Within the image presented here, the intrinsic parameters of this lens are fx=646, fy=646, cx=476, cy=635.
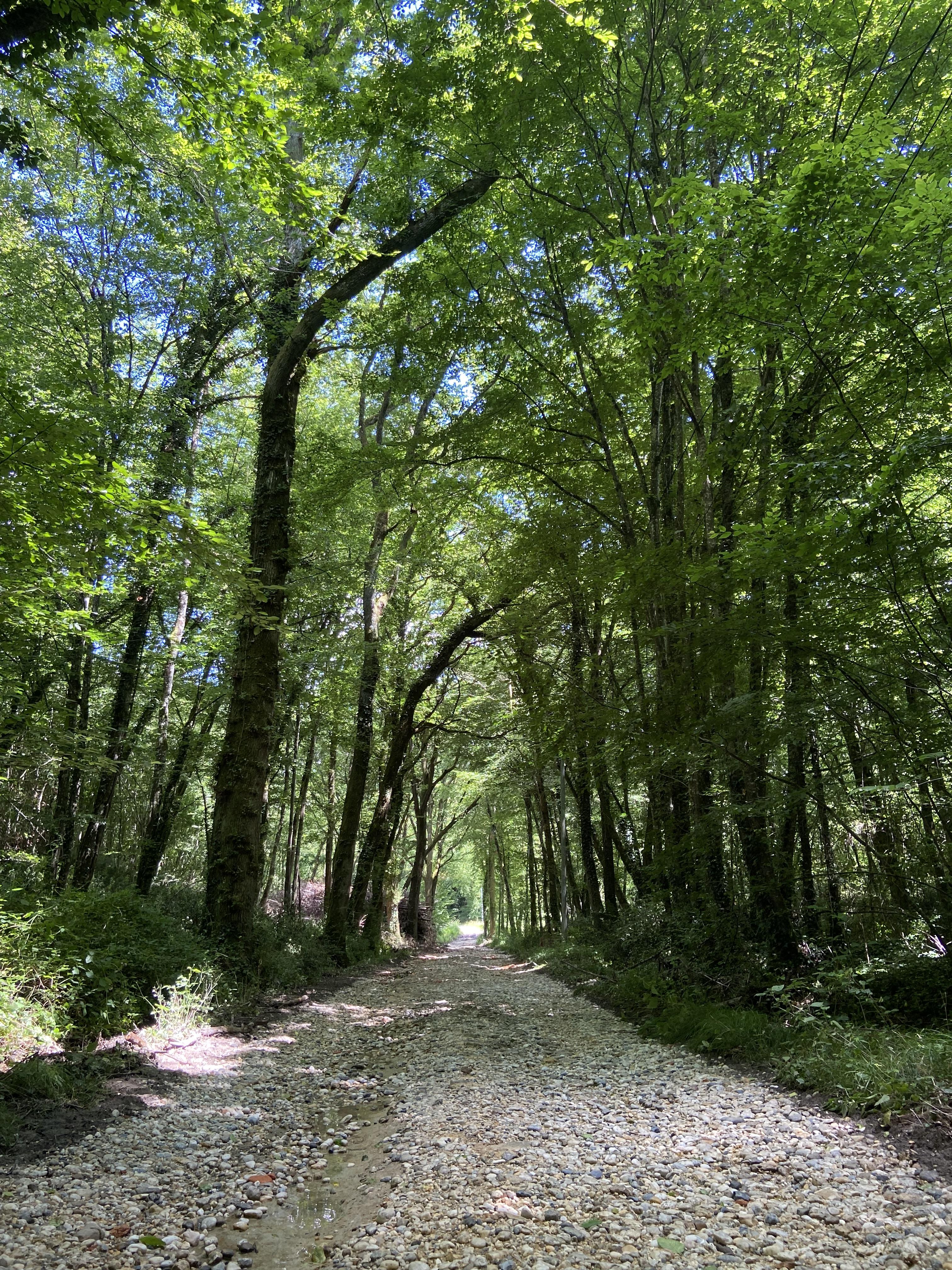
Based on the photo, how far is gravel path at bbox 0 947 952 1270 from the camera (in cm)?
269

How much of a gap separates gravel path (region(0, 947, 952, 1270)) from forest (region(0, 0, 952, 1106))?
3.21 feet

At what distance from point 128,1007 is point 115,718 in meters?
6.65

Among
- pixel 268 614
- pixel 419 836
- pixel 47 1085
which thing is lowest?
pixel 47 1085

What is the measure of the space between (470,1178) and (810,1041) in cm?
298

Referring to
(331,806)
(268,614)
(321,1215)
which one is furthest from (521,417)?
(331,806)

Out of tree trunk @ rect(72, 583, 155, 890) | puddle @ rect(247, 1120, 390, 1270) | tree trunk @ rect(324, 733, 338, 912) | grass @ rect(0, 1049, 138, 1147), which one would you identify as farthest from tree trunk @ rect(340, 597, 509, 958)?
puddle @ rect(247, 1120, 390, 1270)

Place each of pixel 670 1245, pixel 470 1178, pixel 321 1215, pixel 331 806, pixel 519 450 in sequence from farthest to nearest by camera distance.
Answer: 1. pixel 331 806
2. pixel 519 450
3. pixel 470 1178
4. pixel 321 1215
5. pixel 670 1245

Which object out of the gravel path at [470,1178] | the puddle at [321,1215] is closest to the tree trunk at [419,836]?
the gravel path at [470,1178]

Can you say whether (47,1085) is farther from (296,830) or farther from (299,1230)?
(296,830)

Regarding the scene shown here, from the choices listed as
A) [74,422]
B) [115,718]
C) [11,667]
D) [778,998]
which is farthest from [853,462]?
[115,718]

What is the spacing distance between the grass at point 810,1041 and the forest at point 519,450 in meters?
0.08

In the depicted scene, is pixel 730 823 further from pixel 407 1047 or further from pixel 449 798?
pixel 449 798

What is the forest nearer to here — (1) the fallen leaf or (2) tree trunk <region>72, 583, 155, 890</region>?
(2) tree trunk <region>72, 583, 155, 890</region>

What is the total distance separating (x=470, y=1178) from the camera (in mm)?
3418
